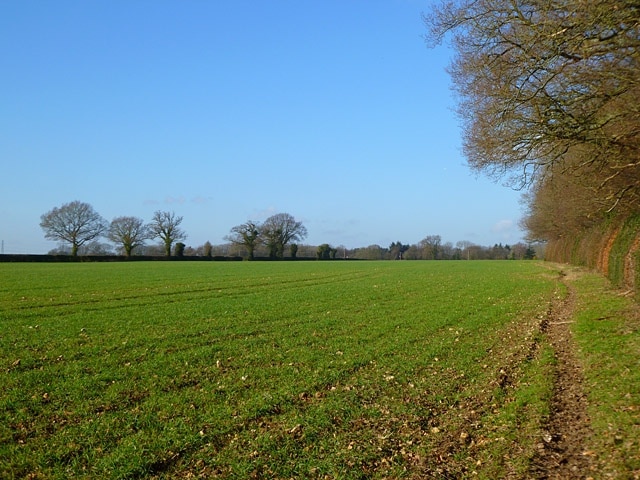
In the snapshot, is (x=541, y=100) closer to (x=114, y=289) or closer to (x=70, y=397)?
(x=70, y=397)

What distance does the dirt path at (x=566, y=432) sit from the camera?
5.54 metres

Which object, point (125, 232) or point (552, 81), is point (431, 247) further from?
point (552, 81)

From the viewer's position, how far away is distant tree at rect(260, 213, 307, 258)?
12388cm

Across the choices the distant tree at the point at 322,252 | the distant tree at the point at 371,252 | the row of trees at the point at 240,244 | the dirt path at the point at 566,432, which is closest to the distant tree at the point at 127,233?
the row of trees at the point at 240,244

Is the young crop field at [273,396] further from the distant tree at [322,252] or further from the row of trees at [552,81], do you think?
the distant tree at [322,252]

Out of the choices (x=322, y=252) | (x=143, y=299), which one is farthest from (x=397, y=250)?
(x=143, y=299)

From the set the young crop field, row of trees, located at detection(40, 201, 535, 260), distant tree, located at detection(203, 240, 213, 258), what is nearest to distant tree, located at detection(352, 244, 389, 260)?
row of trees, located at detection(40, 201, 535, 260)

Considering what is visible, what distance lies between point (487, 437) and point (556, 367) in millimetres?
4556

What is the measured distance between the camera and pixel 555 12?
11.7 m

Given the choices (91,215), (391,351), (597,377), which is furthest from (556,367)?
(91,215)

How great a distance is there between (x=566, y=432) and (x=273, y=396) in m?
4.44

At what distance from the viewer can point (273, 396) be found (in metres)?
8.33

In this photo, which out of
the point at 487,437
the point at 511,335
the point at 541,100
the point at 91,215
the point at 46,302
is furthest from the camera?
the point at 91,215

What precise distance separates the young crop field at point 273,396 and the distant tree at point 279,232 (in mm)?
106121
